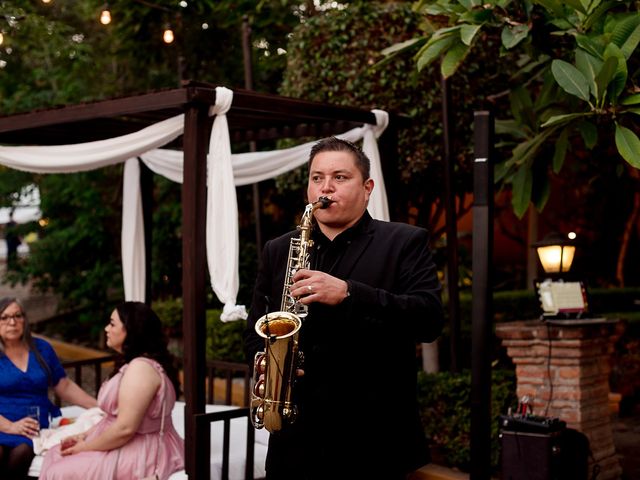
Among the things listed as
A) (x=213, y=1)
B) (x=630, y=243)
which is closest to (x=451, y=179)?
(x=213, y=1)

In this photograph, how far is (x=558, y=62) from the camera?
14.0 feet

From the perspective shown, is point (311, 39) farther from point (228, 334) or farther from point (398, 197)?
point (228, 334)

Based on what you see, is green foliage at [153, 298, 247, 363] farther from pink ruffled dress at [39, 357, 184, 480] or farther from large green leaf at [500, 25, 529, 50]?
large green leaf at [500, 25, 529, 50]

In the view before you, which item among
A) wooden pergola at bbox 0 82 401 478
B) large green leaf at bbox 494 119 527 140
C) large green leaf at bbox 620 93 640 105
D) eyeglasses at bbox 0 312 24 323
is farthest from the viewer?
large green leaf at bbox 494 119 527 140

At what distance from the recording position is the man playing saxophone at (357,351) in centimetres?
246

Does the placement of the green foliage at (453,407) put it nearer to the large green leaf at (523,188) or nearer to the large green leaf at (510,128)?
the large green leaf at (523,188)

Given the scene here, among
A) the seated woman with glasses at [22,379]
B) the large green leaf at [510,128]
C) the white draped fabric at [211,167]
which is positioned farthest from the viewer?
the large green leaf at [510,128]

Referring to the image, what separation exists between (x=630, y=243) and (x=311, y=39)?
7449 mm

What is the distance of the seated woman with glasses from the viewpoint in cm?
504

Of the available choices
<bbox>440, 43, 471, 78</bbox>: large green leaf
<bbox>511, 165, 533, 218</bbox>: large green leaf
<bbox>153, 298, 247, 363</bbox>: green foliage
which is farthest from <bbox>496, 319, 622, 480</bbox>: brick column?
<bbox>153, 298, 247, 363</bbox>: green foliage

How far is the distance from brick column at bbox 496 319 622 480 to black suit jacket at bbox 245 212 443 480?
2.89m

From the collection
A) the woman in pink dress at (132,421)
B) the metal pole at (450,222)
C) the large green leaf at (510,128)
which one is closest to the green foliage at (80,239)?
the metal pole at (450,222)

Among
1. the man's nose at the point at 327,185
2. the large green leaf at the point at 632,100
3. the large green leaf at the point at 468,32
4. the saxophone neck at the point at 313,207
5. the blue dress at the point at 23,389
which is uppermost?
the large green leaf at the point at 468,32

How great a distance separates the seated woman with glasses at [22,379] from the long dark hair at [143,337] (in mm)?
866
